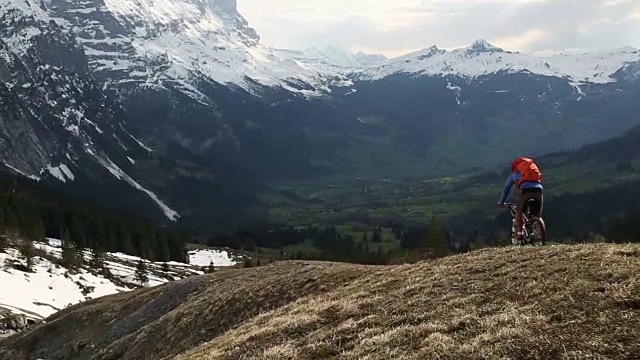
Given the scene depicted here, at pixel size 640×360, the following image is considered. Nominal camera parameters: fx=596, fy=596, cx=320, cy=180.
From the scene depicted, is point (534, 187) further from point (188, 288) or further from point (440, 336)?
point (188, 288)

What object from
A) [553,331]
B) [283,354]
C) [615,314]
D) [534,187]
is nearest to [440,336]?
[553,331]

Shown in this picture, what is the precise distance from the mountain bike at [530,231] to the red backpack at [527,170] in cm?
92

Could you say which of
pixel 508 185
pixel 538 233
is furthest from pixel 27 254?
pixel 538 233

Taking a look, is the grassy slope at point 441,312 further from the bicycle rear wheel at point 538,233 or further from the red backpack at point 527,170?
the red backpack at point 527,170

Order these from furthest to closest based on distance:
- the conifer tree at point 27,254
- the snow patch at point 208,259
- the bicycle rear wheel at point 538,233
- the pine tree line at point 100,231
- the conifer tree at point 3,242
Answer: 1. the snow patch at point 208,259
2. the pine tree line at point 100,231
3. the conifer tree at point 3,242
4. the conifer tree at point 27,254
5. the bicycle rear wheel at point 538,233

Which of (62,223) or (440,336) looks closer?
(440,336)

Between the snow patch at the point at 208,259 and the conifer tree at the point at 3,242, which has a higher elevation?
the conifer tree at the point at 3,242

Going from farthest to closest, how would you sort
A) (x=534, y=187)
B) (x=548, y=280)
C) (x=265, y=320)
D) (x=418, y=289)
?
(x=265, y=320)
(x=534, y=187)
(x=418, y=289)
(x=548, y=280)

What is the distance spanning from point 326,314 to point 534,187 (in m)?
10.0

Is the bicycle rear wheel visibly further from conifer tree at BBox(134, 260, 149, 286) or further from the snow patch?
the snow patch

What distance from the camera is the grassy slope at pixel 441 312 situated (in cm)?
1454

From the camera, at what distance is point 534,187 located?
24.6m

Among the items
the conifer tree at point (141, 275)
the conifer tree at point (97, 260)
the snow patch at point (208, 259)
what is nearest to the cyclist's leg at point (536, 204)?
the conifer tree at point (141, 275)

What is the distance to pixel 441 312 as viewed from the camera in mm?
18828
